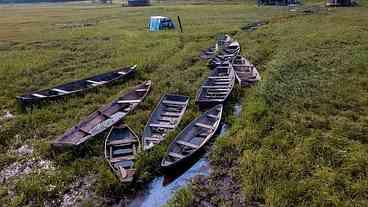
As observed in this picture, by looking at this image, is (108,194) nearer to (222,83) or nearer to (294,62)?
(222,83)

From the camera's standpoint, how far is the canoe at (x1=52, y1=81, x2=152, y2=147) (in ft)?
40.2

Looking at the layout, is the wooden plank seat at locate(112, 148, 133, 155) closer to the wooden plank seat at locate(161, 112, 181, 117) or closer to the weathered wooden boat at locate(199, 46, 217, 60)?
the wooden plank seat at locate(161, 112, 181, 117)

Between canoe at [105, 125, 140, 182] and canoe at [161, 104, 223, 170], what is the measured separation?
1132 mm

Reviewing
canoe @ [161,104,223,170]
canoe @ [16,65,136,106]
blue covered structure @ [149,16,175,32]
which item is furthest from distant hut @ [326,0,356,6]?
canoe @ [161,104,223,170]

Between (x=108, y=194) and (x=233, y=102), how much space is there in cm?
838

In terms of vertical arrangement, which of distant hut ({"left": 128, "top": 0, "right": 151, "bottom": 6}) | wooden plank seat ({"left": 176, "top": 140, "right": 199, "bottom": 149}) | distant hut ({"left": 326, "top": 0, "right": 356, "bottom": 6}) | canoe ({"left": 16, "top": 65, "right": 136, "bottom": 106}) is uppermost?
distant hut ({"left": 128, "top": 0, "right": 151, "bottom": 6})

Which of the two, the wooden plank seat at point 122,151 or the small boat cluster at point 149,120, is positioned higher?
the small boat cluster at point 149,120

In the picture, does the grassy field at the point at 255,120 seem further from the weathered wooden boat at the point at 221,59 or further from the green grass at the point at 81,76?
the weathered wooden boat at the point at 221,59

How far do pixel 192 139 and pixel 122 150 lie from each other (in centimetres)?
262

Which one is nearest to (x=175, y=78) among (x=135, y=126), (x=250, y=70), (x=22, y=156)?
(x=250, y=70)

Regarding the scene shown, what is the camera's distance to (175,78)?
19.9 metres

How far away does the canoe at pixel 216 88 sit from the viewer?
599 inches

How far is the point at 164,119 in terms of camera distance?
14086mm

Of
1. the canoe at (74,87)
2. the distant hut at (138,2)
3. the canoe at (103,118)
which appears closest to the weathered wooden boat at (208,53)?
the canoe at (74,87)
